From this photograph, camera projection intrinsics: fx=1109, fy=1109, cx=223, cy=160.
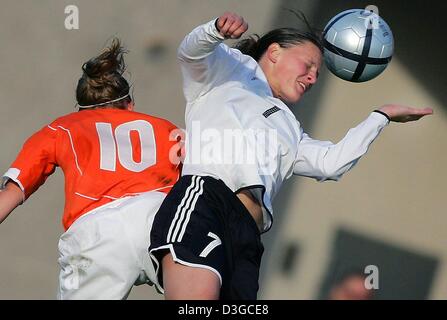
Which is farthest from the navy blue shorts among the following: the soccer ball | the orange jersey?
the soccer ball

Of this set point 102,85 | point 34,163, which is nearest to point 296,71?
point 102,85

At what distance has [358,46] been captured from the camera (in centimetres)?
477

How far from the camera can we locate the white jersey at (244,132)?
170 inches

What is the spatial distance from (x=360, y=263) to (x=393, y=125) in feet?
3.38

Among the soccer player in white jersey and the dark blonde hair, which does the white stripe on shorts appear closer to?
the soccer player in white jersey

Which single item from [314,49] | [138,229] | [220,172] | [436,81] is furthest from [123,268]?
[436,81]

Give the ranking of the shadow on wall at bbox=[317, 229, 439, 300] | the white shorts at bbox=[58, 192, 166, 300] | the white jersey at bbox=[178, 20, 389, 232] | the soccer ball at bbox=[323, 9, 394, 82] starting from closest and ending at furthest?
the white jersey at bbox=[178, 20, 389, 232]
the white shorts at bbox=[58, 192, 166, 300]
the soccer ball at bbox=[323, 9, 394, 82]
the shadow on wall at bbox=[317, 229, 439, 300]

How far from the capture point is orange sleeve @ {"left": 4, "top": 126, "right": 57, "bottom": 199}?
15.1 feet

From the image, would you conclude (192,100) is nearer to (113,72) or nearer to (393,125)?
(113,72)

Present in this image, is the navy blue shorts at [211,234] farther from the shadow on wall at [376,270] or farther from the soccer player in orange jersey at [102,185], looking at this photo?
the shadow on wall at [376,270]

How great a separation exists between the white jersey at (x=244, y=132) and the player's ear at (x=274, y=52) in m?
0.16

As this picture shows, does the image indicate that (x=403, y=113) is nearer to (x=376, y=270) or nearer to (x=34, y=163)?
(x=34, y=163)

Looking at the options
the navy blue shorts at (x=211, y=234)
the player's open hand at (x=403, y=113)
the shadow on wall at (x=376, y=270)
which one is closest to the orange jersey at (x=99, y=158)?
the navy blue shorts at (x=211, y=234)

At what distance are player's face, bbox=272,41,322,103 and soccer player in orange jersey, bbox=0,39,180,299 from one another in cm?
51
